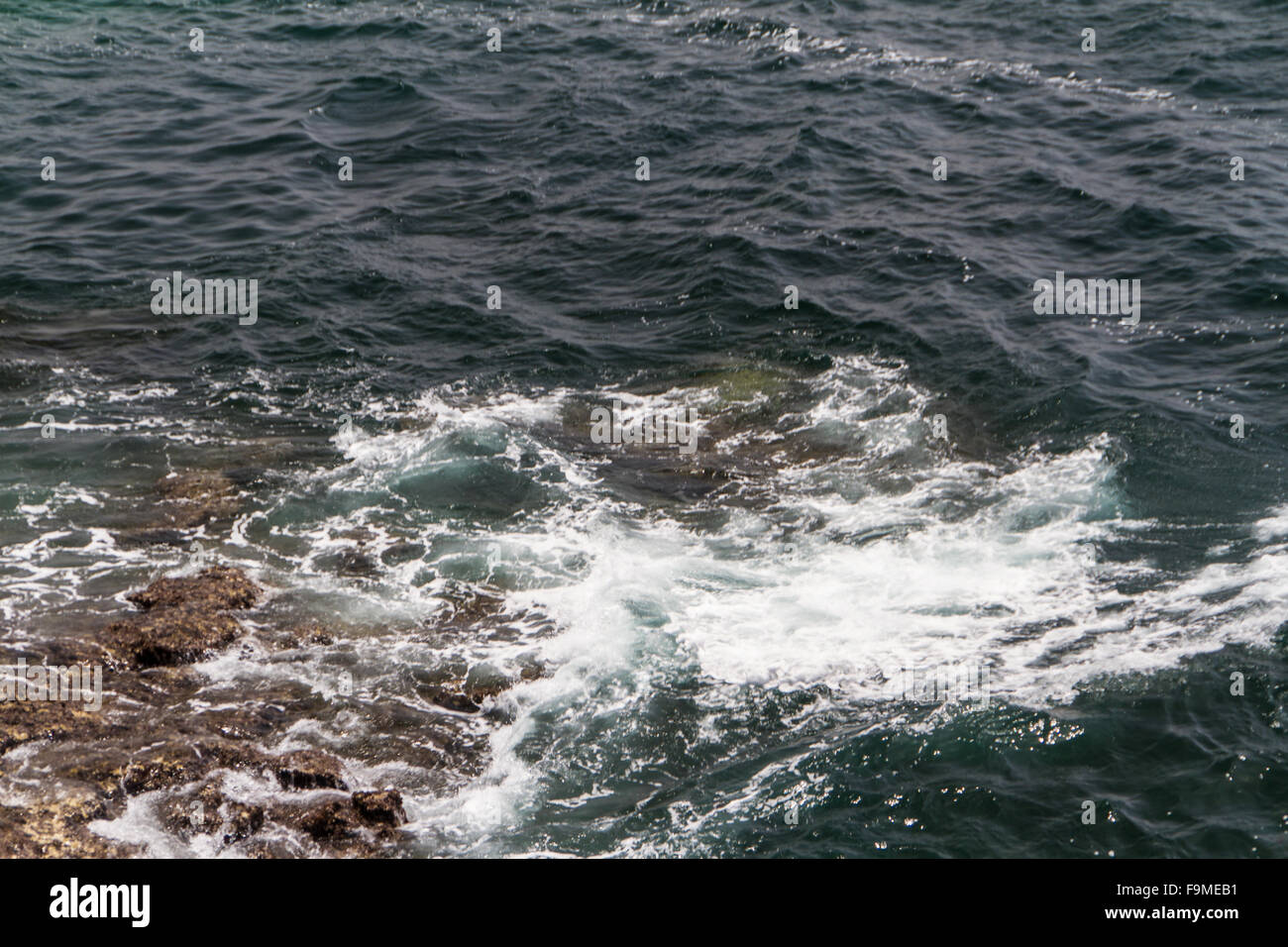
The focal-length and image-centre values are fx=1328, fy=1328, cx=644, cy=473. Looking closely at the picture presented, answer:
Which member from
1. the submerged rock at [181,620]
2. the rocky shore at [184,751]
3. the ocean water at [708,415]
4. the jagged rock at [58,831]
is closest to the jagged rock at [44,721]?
the rocky shore at [184,751]

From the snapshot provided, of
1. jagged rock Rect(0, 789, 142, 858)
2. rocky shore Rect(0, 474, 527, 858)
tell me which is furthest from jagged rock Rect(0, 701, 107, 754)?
jagged rock Rect(0, 789, 142, 858)

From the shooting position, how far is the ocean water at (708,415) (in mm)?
14227

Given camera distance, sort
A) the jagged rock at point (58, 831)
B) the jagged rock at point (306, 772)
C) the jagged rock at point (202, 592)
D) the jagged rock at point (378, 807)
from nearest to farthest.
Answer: the jagged rock at point (58, 831) < the jagged rock at point (378, 807) < the jagged rock at point (306, 772) < the jagged rock at point (202, 592)

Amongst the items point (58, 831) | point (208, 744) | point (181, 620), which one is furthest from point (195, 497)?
point (58, 831)

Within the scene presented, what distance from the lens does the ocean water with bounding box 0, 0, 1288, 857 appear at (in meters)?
14.2

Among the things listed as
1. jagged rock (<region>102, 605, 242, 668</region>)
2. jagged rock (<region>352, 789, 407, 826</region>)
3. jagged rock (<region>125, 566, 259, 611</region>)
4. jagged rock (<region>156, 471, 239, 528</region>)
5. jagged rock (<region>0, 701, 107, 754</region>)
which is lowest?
jagged rock (<region>352, 789, 407, 826</region>)

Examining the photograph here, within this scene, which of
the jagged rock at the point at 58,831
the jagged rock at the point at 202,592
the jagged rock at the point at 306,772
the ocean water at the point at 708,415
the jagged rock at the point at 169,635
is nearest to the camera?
the jagged rock at the point at 58,831

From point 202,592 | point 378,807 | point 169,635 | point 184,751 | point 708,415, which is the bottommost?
point 378,807

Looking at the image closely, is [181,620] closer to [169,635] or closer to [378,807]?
[169,635]

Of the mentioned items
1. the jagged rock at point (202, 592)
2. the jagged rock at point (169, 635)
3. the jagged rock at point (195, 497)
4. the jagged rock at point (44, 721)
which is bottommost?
the jagged rock at point (44, 721)

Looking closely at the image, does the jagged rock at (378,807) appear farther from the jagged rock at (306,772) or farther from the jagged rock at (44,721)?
the jagged rock at (44,721)

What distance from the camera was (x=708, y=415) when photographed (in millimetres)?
21812

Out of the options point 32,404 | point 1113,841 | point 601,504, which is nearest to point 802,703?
point 1113,841

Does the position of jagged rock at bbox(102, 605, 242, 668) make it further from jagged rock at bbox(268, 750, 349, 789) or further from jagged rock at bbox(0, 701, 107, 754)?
jagged rock at bbox(268, 750, 349, 789)
